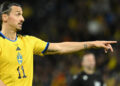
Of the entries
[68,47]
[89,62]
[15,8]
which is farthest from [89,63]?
[15,8]

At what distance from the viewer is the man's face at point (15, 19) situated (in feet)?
13.6

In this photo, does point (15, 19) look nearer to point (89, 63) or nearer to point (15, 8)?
point (15, 8)

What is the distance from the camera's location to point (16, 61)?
13.2ft

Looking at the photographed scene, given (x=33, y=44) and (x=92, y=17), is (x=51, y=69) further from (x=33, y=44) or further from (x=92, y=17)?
(x=33, y=44)

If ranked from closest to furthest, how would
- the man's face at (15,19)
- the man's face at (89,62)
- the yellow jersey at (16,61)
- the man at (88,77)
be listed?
the yellow jersey at (16,61) < the man's face at (15,19) < the man at (88,77) < the man's face at (89,62)

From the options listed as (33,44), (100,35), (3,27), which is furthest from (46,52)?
(100,35)

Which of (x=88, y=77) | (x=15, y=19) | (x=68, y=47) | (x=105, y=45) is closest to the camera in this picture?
(x=15, y=19)

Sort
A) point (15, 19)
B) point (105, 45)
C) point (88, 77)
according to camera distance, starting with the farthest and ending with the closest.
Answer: point (88, 77)
point (105, 45)
point (15, 19)

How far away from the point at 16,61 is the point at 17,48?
0.17m

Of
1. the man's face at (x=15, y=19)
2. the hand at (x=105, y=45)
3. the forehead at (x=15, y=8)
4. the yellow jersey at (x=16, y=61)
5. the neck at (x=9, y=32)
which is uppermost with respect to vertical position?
the forehead at (x=15, y=8)

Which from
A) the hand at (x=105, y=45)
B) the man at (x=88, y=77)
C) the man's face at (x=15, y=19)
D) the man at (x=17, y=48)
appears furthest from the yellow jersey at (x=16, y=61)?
the man at (x=88, y=77)

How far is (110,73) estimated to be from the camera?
1010 centimetres

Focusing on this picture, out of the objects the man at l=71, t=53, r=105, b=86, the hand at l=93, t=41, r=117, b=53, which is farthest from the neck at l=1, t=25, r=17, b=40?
the man at l=71, t=53, r=105, b=86

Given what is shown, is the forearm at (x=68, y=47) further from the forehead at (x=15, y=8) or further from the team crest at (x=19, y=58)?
the forehead at (x=15, y=8)
